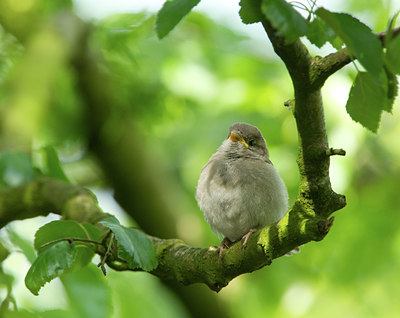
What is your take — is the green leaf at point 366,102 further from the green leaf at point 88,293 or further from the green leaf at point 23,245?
the green leaf at point 23,245

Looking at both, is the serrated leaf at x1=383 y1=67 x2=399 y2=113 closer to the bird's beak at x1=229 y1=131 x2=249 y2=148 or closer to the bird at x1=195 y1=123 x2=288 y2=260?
the bird at x1=195 y1=123 x2=288 y2=260

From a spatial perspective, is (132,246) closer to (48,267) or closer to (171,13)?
(48,267)

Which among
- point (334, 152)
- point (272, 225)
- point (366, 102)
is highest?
point (366, 102)

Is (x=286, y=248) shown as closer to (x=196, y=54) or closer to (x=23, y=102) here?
(x=23, y=102)

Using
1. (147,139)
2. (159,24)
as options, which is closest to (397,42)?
(159,24)

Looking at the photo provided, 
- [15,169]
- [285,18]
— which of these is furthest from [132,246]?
[15,169]

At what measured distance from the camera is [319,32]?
1.72m

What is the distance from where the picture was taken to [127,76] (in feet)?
22.5

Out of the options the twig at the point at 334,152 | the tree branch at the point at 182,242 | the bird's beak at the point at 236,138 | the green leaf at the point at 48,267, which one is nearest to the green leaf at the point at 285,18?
the twig at the point at 334,152

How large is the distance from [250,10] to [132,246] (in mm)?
1202

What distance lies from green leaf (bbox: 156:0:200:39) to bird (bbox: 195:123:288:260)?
5.85 ft

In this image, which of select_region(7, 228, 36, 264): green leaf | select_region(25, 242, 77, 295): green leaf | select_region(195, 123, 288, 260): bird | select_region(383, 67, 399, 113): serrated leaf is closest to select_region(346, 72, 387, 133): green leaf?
select_region(383, 67, 399, 113): serrated leaf

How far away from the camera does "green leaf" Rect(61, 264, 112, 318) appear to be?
303cm

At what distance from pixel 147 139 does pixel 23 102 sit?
101 inches
